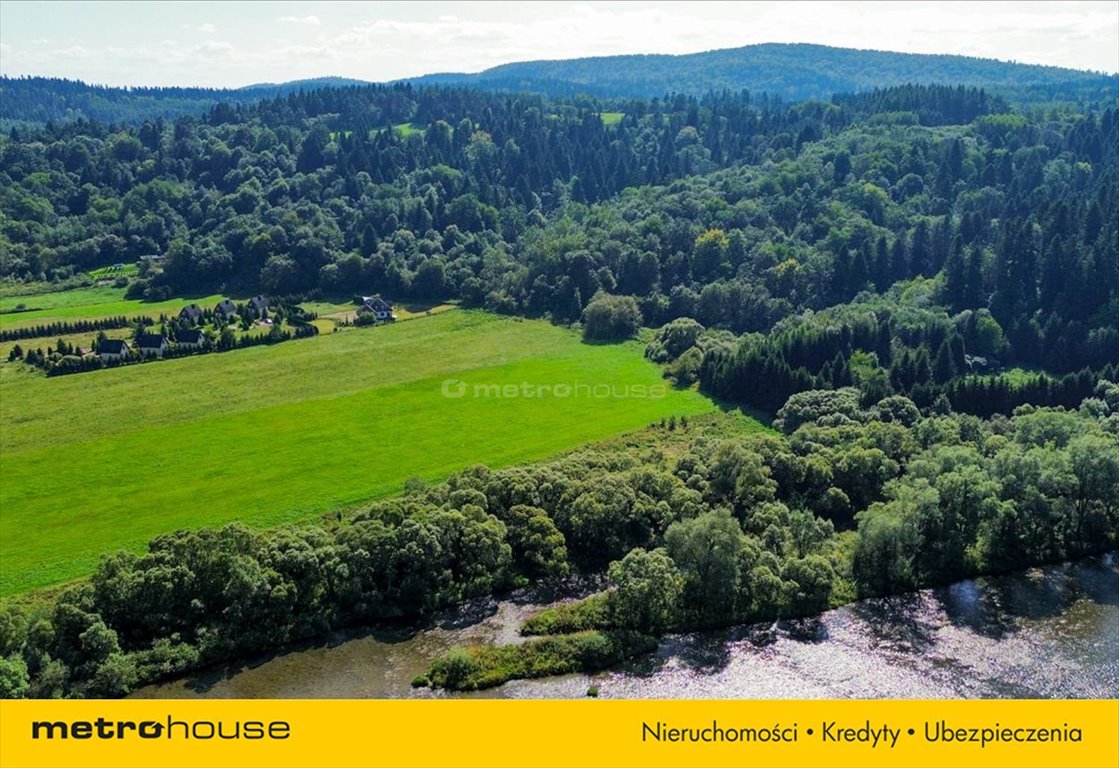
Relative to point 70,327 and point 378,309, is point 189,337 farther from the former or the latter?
point 378,309

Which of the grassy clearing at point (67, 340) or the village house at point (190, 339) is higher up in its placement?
the village house at point (190, 339)

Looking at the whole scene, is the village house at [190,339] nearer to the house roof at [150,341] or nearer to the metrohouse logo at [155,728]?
the house roof at [150,341]

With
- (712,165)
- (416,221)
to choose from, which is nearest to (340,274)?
(416,221)

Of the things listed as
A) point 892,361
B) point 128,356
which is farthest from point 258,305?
point 892,361

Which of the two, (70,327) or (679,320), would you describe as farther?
(70,327)

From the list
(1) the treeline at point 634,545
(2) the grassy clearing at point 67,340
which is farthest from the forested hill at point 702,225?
(2) the grassy clearing at point 67,340

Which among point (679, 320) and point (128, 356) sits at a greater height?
point (679, 320)

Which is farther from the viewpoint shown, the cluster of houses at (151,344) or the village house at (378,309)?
the village house at (378,309)
